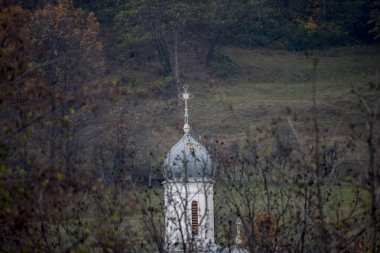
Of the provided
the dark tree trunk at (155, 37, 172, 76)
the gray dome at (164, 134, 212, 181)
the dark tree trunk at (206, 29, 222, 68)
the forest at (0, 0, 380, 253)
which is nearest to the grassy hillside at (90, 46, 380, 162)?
the forest at (0, 0, 380, 253)

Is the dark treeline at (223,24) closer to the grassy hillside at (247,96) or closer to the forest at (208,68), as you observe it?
the forest at (208,68)

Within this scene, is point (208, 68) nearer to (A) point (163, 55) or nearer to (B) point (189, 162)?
(A) point (163, 55)

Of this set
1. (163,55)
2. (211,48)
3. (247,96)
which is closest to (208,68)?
(211,48)

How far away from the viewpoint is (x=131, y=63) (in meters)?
67.1

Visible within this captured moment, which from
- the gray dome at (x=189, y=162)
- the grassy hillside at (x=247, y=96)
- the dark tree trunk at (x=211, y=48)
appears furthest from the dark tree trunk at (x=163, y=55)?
the gray dome at (x=189, y=162)

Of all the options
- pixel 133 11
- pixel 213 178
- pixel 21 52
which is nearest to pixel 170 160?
pixel 213 178

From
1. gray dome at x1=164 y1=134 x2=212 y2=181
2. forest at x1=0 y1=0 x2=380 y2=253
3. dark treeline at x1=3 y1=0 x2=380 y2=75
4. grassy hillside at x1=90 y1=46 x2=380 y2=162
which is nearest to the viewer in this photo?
gray dome at x1=164 y1=134 x2=212 y2=181

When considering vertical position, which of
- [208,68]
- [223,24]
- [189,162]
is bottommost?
[208,68]

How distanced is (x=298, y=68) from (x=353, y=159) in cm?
1901

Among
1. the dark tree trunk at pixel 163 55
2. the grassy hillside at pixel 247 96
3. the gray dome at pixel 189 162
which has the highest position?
the gray dome at pixel 189 162

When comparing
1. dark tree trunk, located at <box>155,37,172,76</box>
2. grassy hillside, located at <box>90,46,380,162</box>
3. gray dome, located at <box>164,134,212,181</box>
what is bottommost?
grassy hillside, located at <box>90,46,380,162</box>

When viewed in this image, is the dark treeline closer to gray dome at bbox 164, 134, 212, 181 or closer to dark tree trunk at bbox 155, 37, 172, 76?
dark tree trunk at bbox 155, 37, 172, 76

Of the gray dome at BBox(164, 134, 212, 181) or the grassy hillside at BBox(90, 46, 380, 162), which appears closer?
the gray dome at BBox(164, 134, 212, 181)

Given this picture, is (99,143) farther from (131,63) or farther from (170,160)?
(170,160)
